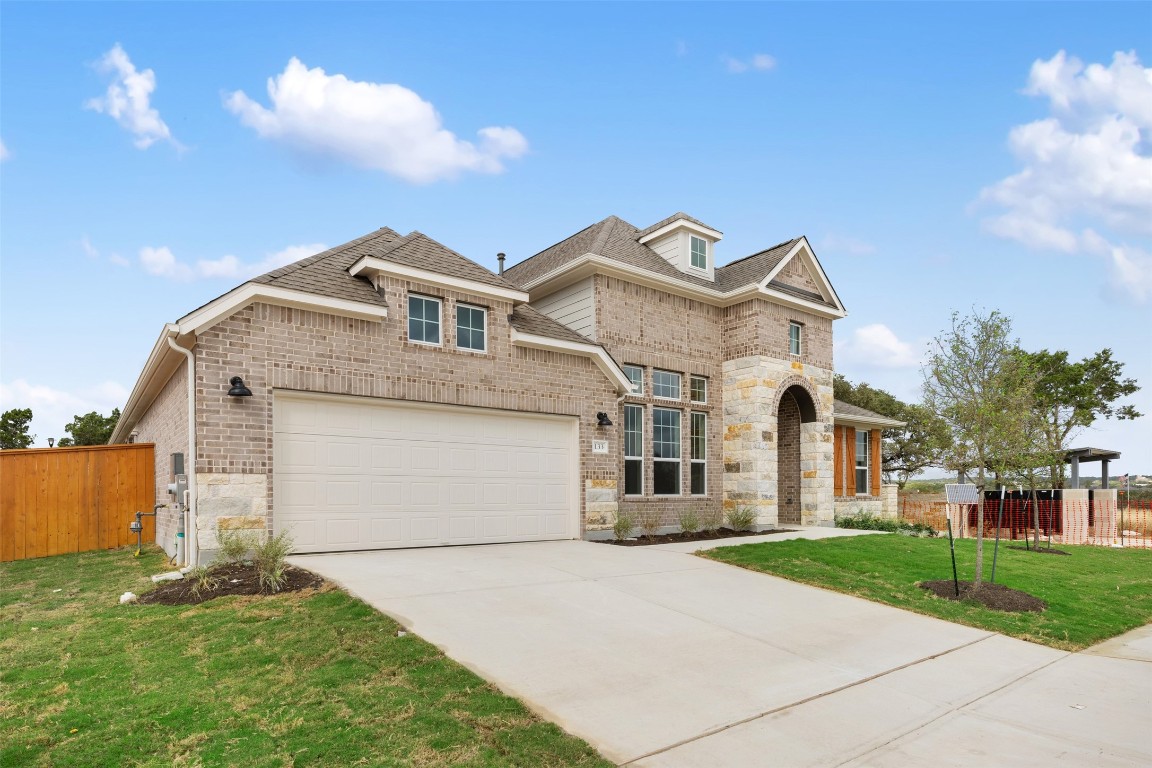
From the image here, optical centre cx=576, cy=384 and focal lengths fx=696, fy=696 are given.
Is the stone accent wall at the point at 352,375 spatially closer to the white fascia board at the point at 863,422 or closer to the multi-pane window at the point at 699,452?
the multi-pane window at the point at 699,452

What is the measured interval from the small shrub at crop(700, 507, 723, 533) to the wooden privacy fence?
12.0 m

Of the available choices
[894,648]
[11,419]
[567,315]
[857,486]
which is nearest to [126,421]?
[567,315]

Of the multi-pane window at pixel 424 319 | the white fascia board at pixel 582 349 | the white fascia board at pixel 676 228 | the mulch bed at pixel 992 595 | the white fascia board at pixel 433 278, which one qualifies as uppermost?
the white fascia board at pixel 676 228

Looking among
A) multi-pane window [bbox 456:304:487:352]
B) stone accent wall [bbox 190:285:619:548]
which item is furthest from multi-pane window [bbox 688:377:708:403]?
multi-pane window [bbox 456:304:487:352]

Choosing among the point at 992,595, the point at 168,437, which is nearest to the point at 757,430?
the point at 992,595

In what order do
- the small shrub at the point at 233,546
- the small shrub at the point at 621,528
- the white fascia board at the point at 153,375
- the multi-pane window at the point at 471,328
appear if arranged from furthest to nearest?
1. the small shrub at the point at 621,528
2. the multi-pane window at the point at 471,328
3. the white fascia board at the point at 153,375
4. the small shrub at the point at 233,546

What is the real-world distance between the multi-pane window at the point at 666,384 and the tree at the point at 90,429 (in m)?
26.0

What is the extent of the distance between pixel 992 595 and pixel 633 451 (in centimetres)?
775

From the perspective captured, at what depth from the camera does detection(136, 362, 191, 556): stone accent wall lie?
408 inches

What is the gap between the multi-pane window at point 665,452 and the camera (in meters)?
16.2

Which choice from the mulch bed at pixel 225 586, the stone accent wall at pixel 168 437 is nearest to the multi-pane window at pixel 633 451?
the mulch bed at pixel 225 586

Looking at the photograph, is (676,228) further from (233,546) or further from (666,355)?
(233,546)

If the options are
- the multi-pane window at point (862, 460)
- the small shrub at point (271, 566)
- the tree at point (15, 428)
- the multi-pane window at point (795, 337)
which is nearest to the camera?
the small shrub at point (271, 566)

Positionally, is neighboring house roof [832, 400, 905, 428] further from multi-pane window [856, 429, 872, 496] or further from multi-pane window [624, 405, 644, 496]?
multi-pane window [624, 405, 644, 496]
